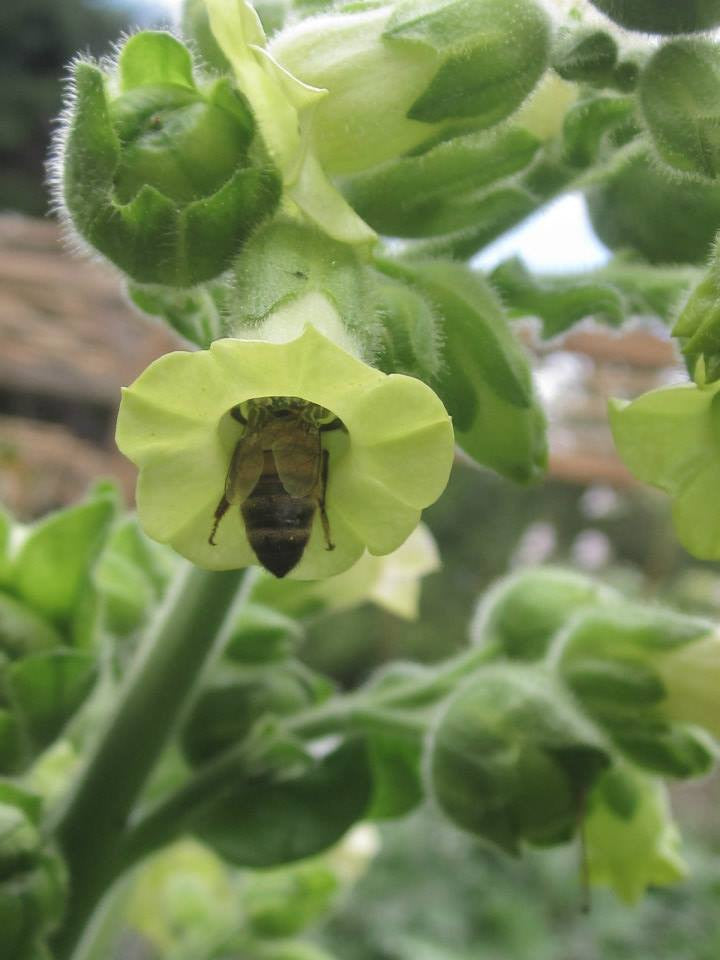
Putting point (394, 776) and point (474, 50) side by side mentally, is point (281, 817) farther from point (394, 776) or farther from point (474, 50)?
point (474, 50)

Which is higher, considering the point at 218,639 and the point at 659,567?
the point at 218,639

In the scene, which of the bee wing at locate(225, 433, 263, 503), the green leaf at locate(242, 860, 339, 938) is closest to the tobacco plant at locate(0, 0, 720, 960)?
the bee wing at locate(225, 433, 263, 503)

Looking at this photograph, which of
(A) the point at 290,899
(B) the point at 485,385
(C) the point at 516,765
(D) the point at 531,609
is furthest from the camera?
(A) the point at 290,899

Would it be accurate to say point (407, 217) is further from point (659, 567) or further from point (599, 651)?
point (659, 567)

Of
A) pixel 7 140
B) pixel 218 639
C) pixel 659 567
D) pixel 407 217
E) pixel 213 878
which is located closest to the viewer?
→ pixel 407 217

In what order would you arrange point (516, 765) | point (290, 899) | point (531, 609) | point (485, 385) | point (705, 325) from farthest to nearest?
point (290, 899), point (531, 609), point (516, 765), point (485, 385), point (705, 325)

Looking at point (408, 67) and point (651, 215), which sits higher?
point (408, 67)

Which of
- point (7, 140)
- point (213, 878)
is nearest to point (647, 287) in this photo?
point (213, 878)

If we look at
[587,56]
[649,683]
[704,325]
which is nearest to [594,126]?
[587,56]
